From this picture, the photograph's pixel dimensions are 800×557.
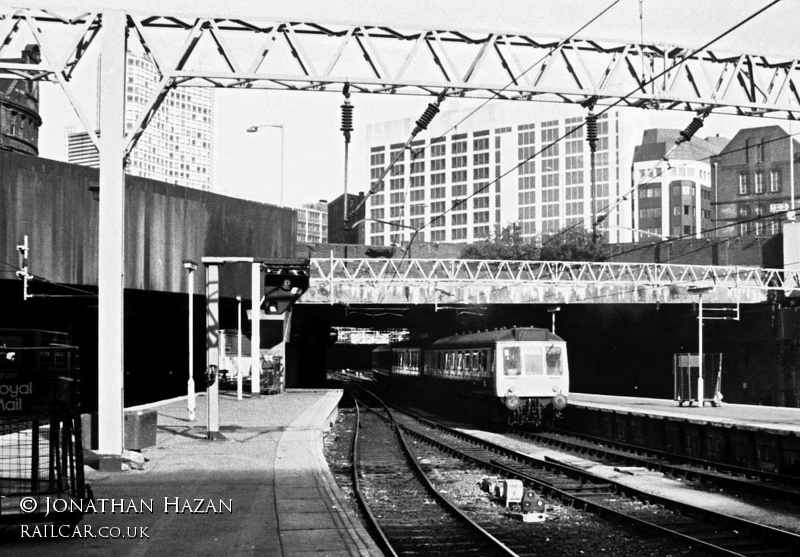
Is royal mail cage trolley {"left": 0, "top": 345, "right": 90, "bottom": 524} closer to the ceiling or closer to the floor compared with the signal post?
closer to the floor

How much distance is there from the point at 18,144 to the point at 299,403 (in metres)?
25.1

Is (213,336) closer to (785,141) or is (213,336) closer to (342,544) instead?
(342,544)

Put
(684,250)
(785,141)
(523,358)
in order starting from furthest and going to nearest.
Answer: (785,141), (684,250), (523,358)

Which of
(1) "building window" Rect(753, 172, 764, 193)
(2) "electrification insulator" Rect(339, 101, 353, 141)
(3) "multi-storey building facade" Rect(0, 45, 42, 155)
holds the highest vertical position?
(1) "building window" Rect(753, 172, 764, 193)

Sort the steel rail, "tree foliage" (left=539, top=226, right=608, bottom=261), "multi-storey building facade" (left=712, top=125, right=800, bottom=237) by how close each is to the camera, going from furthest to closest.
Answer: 1. "multi-storey building facade" (left=712, top=125, right=800, bottom=237)
2. "tree foliage" (left=539, top=226, right=608, bottom=261)
3. the steel rail

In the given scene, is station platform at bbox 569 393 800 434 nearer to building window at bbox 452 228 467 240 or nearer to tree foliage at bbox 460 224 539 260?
tree foliage at bbox 460 224 539 260

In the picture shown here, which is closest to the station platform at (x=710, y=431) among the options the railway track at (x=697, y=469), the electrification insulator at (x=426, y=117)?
the railway track at (x=697, y=469)

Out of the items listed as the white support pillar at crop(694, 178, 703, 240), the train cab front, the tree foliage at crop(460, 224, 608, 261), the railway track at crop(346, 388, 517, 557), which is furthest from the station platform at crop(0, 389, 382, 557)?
the white support pillar at crop(694, 178, 703, 240)

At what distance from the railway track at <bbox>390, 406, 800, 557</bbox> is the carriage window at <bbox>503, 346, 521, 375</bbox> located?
23.4ft

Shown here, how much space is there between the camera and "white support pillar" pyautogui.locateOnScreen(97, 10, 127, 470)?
16.6 m

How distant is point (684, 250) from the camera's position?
7056 cm

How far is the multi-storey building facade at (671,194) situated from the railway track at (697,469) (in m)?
94.7

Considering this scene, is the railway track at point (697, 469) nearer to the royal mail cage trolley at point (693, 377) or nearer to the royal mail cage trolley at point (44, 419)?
the royal mail cage trolley at point (693, 377)

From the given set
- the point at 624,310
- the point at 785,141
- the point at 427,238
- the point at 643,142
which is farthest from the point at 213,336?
the point at 427,238
